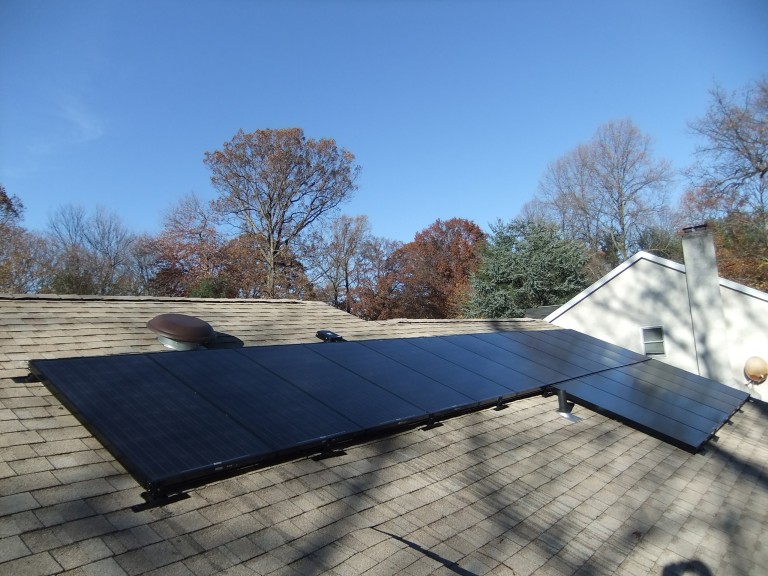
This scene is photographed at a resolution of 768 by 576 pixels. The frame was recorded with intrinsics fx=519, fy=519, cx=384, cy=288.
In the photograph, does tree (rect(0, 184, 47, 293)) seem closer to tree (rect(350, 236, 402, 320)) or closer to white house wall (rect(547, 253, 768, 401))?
tree (rect(350, 236, 402, 320))

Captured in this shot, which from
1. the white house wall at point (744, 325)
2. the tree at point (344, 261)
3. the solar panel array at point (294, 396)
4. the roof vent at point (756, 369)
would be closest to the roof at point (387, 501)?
the solar panel array at point (294, 396)

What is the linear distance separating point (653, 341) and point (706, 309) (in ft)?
7.57

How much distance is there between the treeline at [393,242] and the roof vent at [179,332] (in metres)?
18.5

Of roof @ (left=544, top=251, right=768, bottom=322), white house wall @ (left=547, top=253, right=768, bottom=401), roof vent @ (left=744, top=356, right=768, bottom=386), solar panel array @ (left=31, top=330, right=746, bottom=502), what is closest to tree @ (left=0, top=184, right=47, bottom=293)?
roof @ (left=544, top=251, right=768, bottom=322)

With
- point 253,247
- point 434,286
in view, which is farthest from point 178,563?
point 434,286

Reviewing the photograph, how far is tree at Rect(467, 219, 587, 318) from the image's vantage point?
27266mm

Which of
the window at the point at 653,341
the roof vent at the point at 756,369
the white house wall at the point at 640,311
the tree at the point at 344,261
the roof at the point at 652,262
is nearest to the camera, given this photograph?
the roof vent at the point at 756,369

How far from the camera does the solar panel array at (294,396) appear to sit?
3.08 metres

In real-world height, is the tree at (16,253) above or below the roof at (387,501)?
above

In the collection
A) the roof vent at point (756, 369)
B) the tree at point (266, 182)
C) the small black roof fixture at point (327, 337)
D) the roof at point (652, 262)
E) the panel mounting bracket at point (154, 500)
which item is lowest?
the roof vent at point (756, 369)

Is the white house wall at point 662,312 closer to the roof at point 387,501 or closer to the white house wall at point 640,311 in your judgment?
the white house wall at point 640,311

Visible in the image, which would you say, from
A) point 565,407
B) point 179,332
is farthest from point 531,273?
point 179,332

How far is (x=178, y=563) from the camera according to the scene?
230cm

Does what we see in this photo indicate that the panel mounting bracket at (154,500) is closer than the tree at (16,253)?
Yes
